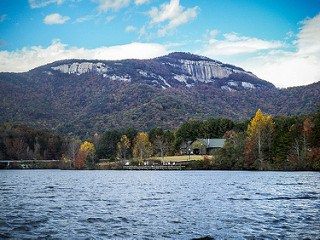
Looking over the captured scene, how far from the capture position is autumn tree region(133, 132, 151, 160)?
154 meters

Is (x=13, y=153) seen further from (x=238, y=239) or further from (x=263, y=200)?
(x=238, y=239)

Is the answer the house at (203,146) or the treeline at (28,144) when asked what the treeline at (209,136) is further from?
the house at (203,146)

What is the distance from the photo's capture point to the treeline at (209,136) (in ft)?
321

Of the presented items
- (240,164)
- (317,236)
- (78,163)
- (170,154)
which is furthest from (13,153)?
(317,236)

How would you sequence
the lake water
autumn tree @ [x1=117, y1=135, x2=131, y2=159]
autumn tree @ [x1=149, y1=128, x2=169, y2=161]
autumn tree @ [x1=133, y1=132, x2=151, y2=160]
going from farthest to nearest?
autumn tree @ [x1=117, y1=135, x2=131, y2=159] → autumn tree @ [x1=149, y1=128, x2=169, y2=161] → autumn tree @ [x1=133, y1=132, x2=151, y2=160] → the lake water

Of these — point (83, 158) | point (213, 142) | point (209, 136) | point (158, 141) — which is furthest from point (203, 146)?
point (83, 158)

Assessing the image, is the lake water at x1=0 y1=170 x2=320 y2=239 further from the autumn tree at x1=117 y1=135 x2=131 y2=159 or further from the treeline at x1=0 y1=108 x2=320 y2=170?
the autumn tree at x1=117 y1=135 x2=131 y2=159

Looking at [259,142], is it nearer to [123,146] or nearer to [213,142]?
[213,142]

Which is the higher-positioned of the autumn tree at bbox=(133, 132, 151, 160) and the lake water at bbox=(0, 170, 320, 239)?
the autumn tree at bbox=(133, 132, 151, 160)

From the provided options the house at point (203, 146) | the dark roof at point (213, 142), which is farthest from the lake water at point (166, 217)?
the dark roof at point (213, 142)

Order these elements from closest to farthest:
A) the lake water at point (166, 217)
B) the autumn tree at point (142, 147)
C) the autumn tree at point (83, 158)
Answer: the lake water at point (166, 217)
the autumn tree at point (83, 158)
the autumn tree at point (142, 147)

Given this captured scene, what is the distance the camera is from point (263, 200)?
37.2m

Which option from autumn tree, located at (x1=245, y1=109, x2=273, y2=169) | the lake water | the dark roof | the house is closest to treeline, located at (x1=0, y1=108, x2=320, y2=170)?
autumn tree, located at (x1=245, y1=109, x2=273, y2=169)

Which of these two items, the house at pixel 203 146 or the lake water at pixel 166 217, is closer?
the lake water at pixel 166 217
